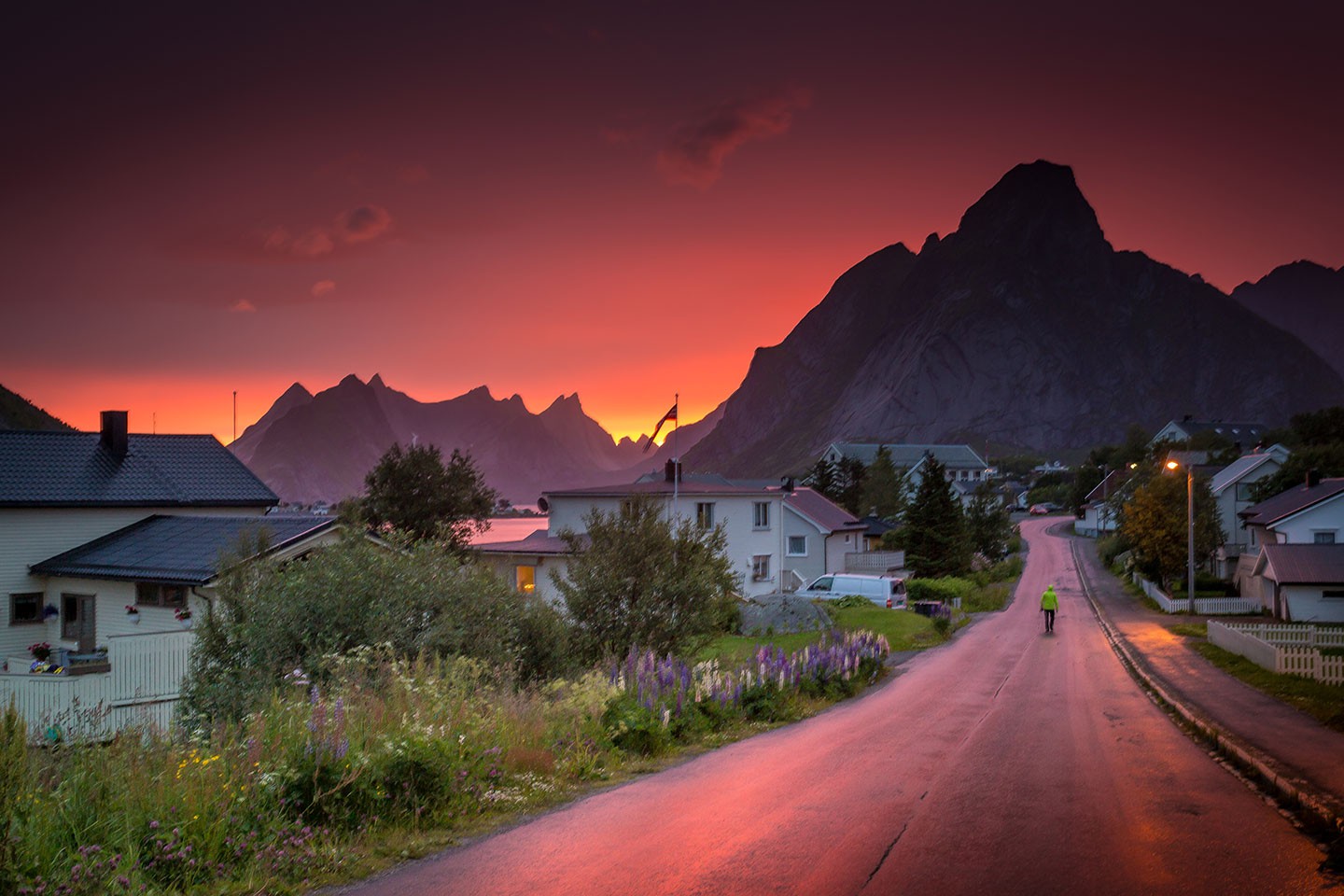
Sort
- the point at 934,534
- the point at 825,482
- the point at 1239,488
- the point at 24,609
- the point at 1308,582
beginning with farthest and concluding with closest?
the point at 825,482
the point at 1239,488
the point at 934,534
the point at 1308,582
the point at 24,609

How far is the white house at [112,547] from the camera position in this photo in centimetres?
2042

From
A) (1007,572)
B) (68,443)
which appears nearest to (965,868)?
(68,443)

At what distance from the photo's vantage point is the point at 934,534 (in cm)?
6253

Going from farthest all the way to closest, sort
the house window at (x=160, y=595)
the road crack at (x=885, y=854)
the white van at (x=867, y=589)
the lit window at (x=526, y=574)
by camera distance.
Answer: the white van at (x=867, y=589) → the lit window at (x=526, y=574) → the house window at (x=160, y=595) → the road crack at (x=885, y=854)

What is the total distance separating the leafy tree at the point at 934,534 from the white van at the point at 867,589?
13642 millimetres

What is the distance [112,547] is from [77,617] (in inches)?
84.7

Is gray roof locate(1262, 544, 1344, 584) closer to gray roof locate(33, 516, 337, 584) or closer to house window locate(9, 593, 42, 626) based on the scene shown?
gray roof locate(33, 516, 337, 584)

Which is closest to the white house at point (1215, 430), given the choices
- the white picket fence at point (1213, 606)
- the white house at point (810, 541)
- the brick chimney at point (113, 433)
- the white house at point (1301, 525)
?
the white house at point (1301, 525)

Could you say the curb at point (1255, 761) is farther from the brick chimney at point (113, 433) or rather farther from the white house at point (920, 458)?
the white house at point (920, 458)

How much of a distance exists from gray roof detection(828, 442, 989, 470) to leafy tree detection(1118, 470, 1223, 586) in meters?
77.3

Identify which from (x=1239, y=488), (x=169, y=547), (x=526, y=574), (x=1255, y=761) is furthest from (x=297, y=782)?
(x=1239, y=488)

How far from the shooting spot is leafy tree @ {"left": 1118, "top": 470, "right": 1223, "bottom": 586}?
5741 cm

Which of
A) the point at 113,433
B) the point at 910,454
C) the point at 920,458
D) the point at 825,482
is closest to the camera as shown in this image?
the point at 113,433

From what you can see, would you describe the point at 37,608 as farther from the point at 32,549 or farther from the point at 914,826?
the point at 914,826
